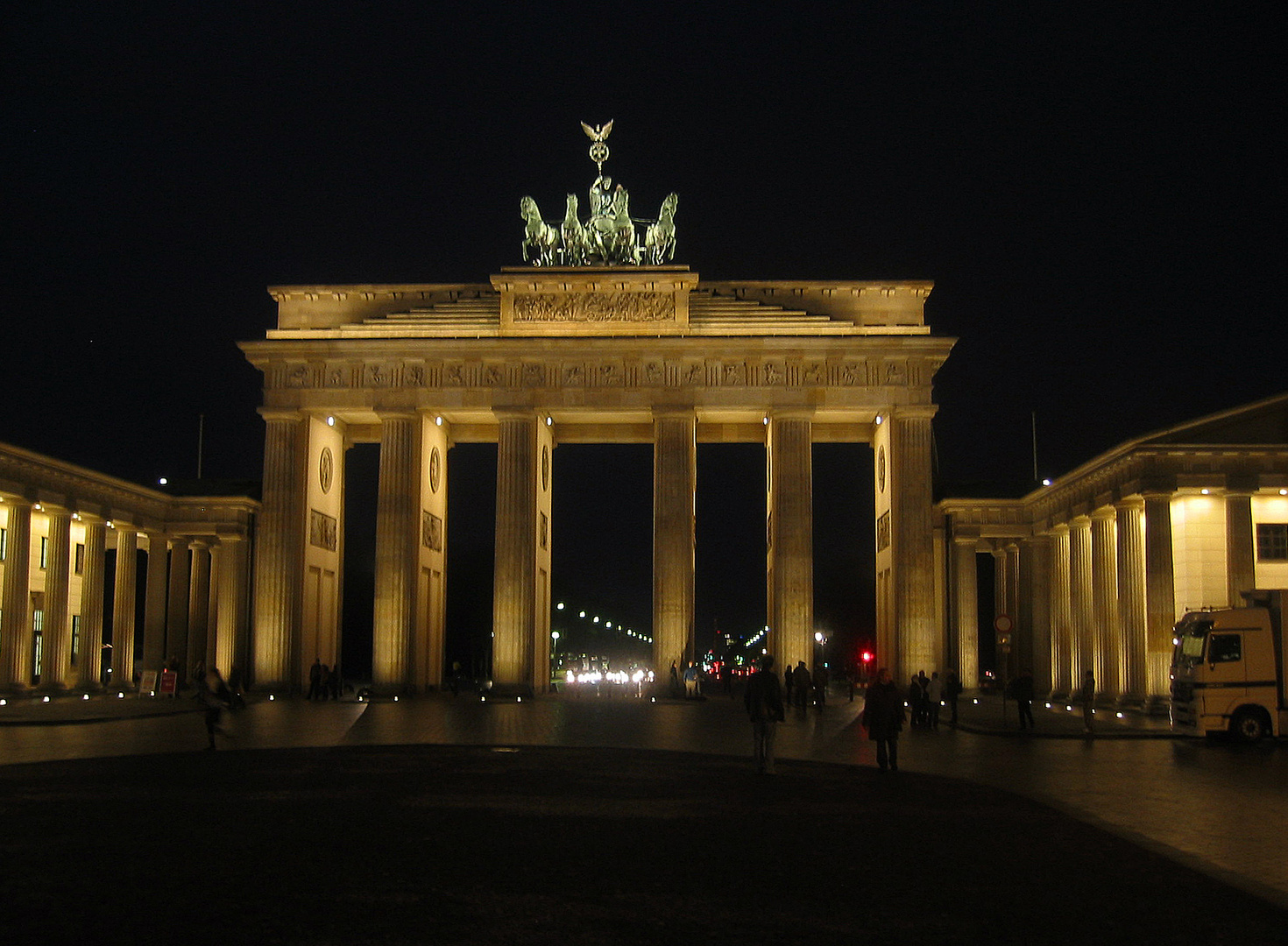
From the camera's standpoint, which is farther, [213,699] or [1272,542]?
[1272,542]

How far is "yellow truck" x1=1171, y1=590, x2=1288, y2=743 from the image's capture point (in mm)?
29156

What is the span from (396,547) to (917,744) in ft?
93.7

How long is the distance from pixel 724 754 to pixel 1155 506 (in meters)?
19.8

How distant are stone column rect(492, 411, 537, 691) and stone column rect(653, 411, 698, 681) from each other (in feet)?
16.1

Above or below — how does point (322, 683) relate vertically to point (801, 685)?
below

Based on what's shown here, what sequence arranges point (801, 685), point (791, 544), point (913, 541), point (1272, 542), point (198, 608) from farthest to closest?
point (198, 608)
point (791, 544)
point (913, 541)
point (1272, 542)
point (801, 685)

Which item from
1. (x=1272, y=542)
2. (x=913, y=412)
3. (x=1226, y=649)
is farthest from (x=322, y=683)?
(x=1272, y=542)

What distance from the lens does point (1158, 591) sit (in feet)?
127

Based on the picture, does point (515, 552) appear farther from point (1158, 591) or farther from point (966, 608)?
point (1158, 591)

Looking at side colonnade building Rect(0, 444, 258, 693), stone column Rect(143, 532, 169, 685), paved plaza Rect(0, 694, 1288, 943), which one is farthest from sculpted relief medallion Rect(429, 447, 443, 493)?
paved plaza Rect(0, 694, 1288, 943)

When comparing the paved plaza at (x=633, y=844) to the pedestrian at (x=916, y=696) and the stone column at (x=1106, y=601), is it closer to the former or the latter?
the pedestrian at (x=916, y=696)

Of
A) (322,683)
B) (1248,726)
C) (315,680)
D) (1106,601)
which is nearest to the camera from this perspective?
(1248,726)

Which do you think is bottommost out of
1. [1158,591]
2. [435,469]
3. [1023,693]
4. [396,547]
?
[1023,693]

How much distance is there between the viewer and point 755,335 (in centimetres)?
5188
